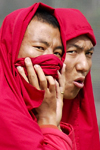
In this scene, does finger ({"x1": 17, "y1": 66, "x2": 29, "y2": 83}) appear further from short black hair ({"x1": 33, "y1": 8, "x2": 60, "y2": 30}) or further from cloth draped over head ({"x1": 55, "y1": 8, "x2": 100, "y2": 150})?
cloth draped over head ({"x1": 55, "y1": 8, "x2": 100, "y2": 150})

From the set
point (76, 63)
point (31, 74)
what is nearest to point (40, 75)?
point (31, 74)

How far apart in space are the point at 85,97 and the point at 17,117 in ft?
4.00

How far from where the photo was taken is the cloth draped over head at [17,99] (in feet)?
6.74

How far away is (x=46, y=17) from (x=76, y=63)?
0.64 meters

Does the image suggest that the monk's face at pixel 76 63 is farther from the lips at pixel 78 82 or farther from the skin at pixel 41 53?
the skin at pixel 41 53

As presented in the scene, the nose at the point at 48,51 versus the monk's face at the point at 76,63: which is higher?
the nose at the point at 48,51

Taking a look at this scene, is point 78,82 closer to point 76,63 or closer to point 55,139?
point 76,63

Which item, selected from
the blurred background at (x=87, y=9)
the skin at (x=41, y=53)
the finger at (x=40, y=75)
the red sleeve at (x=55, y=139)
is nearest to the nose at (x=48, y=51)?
the skin at (x=41, y=53)

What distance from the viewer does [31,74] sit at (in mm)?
2287

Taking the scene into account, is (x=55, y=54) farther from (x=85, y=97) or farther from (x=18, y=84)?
(x=85, y=97)

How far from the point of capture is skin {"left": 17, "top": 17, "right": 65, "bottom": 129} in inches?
90.4

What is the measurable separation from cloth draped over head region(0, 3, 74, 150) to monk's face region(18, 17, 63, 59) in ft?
0.12

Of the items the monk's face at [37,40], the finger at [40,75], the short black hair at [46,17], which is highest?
the short black hair at [46,17]

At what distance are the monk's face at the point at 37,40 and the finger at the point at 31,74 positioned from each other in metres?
0.06
